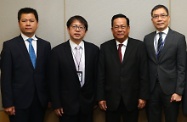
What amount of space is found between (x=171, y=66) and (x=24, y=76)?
5.34ft

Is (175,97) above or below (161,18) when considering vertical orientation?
below

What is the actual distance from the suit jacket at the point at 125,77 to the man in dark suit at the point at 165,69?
0.43 ft

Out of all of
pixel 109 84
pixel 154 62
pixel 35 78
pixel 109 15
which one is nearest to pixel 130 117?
pixel 109 84

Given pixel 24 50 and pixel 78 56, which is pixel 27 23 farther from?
pixel 78 56

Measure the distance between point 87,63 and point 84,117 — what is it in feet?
2.04

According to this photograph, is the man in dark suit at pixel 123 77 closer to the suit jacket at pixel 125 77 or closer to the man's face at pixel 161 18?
the suit jacket at pixel 125 77

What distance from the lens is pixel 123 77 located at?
106 inches

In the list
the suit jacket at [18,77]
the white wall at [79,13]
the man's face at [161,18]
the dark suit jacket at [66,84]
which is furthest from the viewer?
the white wall at [79,13]

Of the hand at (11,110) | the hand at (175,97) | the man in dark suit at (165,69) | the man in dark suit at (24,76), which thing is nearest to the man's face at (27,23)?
the man in dark suit at (24,76)

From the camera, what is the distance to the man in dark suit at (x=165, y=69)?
2.71 m

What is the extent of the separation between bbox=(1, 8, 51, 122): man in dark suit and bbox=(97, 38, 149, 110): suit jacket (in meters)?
0.67

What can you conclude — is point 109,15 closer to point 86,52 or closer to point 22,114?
point 86,52

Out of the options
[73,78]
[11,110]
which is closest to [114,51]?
[73,78]

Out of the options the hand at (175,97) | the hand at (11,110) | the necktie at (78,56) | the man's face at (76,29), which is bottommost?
the hand at (11,110)
